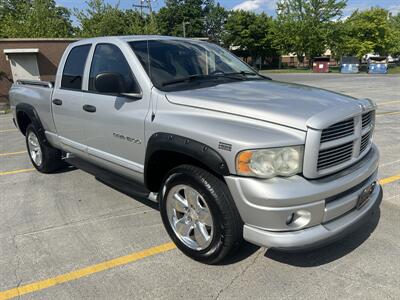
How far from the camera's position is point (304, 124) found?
2.79 m

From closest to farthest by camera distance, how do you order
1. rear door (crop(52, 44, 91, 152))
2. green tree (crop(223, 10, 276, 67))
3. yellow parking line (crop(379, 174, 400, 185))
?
1. rear door (crop(52, 44, 91, 152))
2. yellow parking line (crop(379, 174, 400, 185))
3. green tree (crop(223, 10, 276, 67))

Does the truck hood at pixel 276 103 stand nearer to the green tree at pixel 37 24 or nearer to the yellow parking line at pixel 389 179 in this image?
the yellow parking line at pixel 389 179

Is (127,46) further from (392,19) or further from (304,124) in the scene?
(392,19)

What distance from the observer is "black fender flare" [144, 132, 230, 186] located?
2.89 meters

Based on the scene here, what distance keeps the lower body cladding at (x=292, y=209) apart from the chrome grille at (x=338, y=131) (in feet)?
1.00

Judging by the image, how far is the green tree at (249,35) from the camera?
215 ft

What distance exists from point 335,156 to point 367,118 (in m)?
0.75

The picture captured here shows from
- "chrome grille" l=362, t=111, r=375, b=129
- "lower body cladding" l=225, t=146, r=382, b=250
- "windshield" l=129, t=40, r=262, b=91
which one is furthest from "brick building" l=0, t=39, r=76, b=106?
"lower body cladding" l=225, t=146, r=382, b=250

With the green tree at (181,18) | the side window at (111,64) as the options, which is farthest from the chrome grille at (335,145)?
the green tree at (181,18)

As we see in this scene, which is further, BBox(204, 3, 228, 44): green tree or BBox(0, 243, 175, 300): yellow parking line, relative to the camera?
BBox(204, 3, 228, 44): green tree

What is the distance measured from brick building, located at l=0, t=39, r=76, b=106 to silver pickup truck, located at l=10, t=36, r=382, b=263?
47.5 feet

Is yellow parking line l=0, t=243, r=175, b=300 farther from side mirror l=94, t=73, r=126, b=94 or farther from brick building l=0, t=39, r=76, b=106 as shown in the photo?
brick building l=0, t=39, r=76, b=106

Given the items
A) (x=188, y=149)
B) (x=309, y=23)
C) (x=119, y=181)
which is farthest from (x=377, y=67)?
(x=188, y=149)

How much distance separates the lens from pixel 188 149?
309cm
